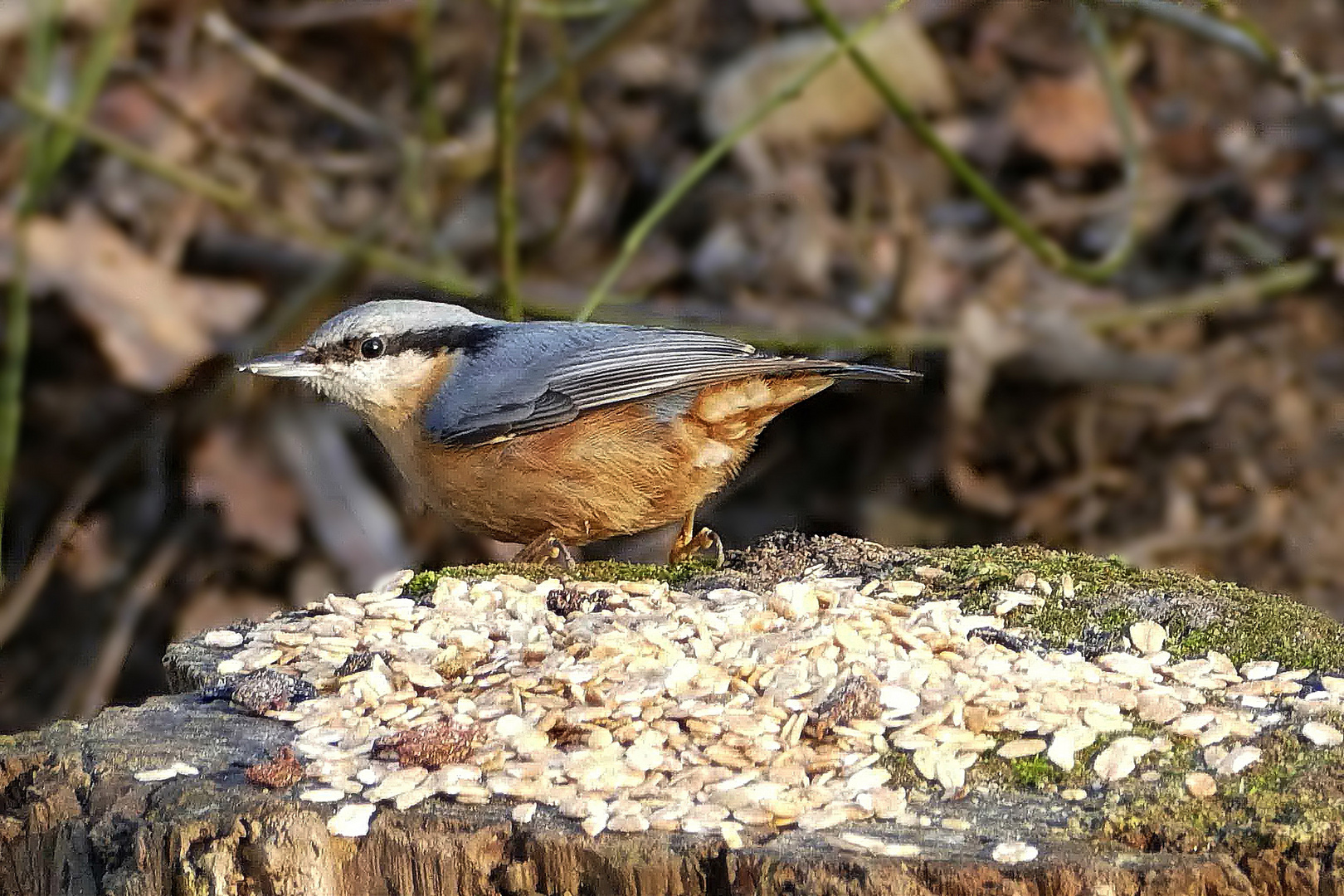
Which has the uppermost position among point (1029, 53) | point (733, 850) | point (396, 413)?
→ point (1029, 53)

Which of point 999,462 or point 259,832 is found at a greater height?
point 999,462

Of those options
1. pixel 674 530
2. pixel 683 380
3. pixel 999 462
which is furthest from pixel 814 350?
pixel 683 380

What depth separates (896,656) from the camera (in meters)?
2.91

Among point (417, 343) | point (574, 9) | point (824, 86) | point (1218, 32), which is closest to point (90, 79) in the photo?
point (574, 9)

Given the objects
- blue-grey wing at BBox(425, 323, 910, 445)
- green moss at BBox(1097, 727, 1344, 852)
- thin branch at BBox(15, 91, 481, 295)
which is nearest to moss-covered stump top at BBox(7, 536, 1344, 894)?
green moss at BBox(1097, 727, 1344, 852)

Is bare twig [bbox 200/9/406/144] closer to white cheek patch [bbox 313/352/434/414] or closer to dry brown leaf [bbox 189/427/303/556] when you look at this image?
dry brown leaf [bbox 189/427/303/556]

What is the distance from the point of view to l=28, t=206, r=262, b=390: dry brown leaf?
603cm

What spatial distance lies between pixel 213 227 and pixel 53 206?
2.05ft

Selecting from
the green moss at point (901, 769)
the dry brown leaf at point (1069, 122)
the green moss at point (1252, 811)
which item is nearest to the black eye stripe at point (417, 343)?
the green moss at point (901, 769)

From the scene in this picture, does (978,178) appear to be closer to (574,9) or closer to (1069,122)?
(574,9)

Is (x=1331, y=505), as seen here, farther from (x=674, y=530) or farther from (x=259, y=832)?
(x=259, y=832)

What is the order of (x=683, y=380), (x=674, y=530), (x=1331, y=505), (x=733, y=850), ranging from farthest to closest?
1. (x=1331, y=505)
2. (x=674, y=530)
3. (x=683, y=380)
4. (x=733, y=850)

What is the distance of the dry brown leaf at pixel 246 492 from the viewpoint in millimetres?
5828

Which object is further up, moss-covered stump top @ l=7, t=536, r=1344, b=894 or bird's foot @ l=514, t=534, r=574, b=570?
bird's foot @ l=514, t=534, r=574, b=570
